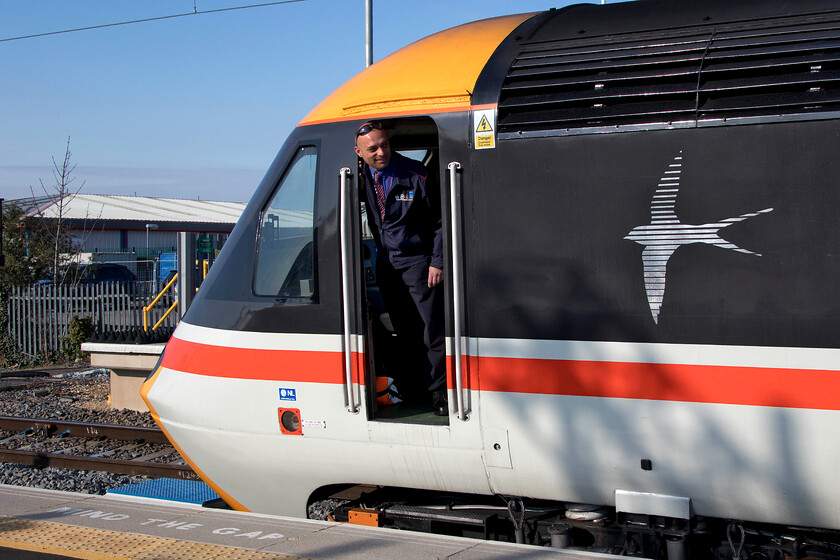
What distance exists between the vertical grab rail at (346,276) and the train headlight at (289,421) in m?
0.35

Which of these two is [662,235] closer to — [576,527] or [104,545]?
[576,527]

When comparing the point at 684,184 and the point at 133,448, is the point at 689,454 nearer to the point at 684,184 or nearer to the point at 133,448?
the point at 684,184

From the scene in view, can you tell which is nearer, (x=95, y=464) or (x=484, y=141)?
(x=484, y=141)

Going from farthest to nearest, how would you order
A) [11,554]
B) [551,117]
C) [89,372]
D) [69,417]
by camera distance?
[89,372]
[69,417]
[11,554]
[551,117]

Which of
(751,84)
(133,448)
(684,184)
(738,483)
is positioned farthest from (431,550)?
(133,448)

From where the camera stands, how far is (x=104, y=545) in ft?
14.1

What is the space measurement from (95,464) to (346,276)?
4.68 m

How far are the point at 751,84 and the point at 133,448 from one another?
725 cm

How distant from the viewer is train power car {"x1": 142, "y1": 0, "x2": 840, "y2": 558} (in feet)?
11.6

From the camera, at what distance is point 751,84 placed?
3.66 m

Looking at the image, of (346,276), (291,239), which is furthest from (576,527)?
(291,239)

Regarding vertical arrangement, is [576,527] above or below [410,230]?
below

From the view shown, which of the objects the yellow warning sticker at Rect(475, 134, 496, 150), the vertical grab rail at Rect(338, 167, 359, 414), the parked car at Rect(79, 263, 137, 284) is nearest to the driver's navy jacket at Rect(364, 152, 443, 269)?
the vertical grab rail at Rect(338, 167, 359, 414)

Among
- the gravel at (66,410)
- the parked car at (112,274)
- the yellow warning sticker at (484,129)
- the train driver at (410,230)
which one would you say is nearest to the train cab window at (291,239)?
the train driver at (410,230)
